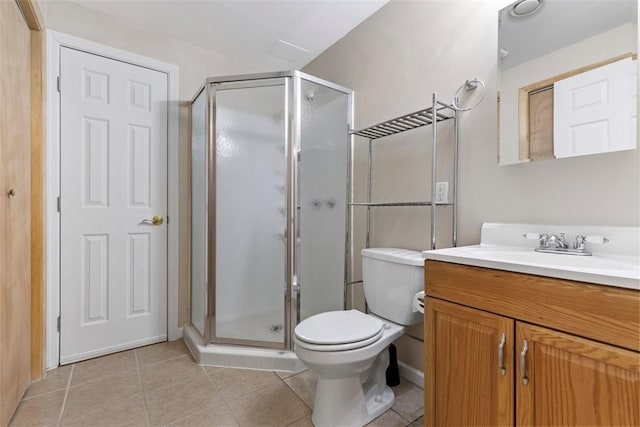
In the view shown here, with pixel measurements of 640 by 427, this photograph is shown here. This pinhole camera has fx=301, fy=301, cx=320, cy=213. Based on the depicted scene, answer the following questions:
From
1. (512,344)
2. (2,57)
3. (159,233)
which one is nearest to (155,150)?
(159,233)

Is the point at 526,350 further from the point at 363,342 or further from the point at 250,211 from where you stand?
the point at 250,211

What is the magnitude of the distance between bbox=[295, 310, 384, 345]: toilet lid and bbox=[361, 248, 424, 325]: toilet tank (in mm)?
120

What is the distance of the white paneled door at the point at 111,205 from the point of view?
1.88m

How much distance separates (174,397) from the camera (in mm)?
1527

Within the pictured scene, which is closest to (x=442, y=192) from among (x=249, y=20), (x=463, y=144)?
(x=463, y=144)

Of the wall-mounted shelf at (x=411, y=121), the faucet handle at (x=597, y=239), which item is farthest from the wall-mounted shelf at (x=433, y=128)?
the faucet handle at (x=597, y=239)

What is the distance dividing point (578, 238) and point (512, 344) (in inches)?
19.8

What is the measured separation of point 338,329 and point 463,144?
3.49 ft

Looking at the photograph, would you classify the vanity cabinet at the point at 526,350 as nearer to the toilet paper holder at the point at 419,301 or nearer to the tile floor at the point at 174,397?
the toilet paper holder at the point at 419,301

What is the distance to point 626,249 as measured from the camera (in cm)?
98

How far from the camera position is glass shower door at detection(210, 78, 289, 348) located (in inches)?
74.5

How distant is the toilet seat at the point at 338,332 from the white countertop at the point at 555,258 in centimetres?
45

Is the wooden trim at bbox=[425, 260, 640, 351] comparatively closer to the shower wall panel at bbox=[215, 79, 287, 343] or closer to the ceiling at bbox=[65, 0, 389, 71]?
the shower wall panel at bbox=[215, 79, 287, 343]

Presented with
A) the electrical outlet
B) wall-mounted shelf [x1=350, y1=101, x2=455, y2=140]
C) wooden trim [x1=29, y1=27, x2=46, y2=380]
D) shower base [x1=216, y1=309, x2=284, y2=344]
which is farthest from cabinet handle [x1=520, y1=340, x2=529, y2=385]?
wooden trim [x1=29, y1=27, x2=46, y2=380]
